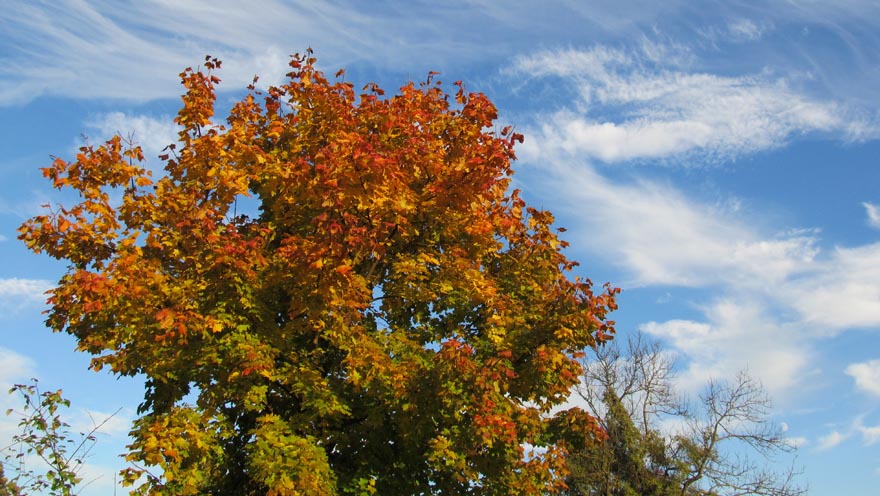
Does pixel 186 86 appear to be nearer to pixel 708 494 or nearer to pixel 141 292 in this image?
pixel 141 292

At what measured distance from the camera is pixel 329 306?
799 cm

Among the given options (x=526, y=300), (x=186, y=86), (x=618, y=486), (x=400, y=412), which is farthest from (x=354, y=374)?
(x=618, y=486)

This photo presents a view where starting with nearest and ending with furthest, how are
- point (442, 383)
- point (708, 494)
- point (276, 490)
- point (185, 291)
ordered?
1. point (276, 490)
2. point (442, 383)
3. point (185, 291)
4. point (708, 494)

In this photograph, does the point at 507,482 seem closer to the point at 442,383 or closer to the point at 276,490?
the point at 442,383

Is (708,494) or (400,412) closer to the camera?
(400,412)

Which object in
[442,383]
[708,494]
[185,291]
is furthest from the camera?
[708,494]

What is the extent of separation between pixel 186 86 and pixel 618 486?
24.3 metres

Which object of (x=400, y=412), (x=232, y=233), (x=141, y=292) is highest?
(x=232, y=233)

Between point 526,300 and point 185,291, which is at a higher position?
point 526,300

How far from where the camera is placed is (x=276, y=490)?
7.03 metres

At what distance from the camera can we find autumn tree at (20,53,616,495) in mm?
7582

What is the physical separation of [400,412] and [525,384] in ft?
5.40

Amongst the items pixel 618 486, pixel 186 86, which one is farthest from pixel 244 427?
pixel 618 486

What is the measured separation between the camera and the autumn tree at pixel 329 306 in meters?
7.58
